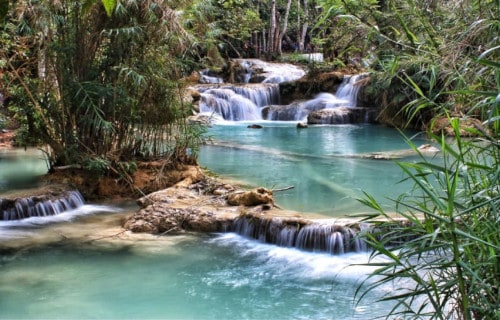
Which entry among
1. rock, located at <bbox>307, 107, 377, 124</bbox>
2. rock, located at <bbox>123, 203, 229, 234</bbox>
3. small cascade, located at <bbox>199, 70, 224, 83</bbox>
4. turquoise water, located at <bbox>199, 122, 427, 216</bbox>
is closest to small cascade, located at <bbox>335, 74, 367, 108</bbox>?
rock, located at <bbox>307, 107, 377, 124</bbox>

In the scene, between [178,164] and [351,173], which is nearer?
[178,164]

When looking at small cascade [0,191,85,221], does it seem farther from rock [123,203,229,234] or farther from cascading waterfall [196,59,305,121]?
cascading waterfall [196,59,305,121]

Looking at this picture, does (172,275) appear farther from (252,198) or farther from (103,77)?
(103,77)

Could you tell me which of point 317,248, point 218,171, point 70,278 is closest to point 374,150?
point 218,171

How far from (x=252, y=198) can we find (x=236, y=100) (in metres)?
12.8

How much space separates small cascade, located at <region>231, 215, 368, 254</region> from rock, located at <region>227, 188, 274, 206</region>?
0.38m

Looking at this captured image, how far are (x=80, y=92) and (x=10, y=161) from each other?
3775mm

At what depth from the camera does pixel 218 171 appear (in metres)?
9.21

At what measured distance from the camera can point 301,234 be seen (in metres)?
5.43

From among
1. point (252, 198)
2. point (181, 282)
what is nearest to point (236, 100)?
point (252, 198)

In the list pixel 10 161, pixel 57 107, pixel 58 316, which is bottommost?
pixel 58 316

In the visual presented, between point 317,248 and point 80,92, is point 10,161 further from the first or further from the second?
point 317,248

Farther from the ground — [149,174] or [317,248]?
[149,174]

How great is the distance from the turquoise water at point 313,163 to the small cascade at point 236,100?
2.30 metres
